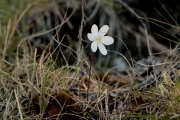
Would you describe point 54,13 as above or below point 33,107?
above

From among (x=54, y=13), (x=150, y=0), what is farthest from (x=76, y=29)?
(x=150, y=0)

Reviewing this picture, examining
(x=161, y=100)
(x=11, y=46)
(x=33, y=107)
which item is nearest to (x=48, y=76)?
(x=33, y=107)

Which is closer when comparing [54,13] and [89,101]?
[89,101]

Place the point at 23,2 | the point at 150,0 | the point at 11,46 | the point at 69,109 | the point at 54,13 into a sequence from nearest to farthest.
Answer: the point at 69,109 → the point at 11,46 → the point at 23,2 → the point at 54,13 → the point at 150,0

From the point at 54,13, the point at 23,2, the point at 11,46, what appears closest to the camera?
the point at 11,46

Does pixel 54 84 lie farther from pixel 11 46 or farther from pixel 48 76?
pixel 11 46

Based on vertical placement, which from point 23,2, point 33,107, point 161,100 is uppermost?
point 23,2

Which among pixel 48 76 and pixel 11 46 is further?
pixel 11 46

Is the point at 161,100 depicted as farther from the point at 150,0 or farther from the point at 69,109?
the point at 150,0

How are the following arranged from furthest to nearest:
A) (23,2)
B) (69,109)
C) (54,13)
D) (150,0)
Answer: (150,0), (54,13), (23,2), (69,109)
